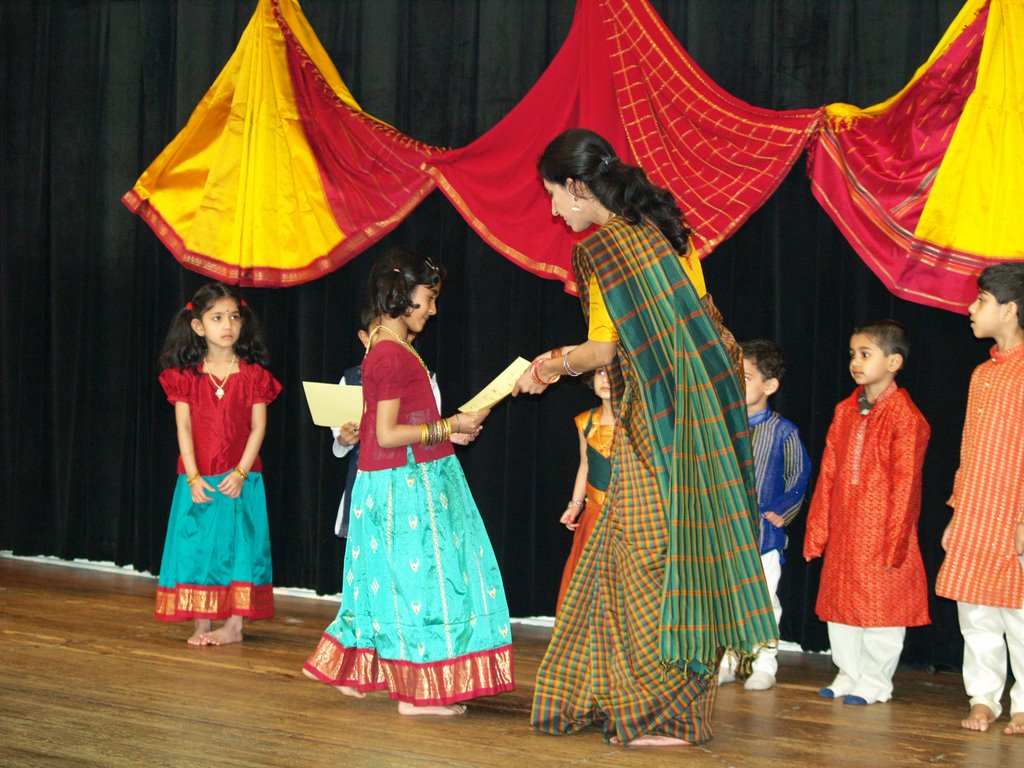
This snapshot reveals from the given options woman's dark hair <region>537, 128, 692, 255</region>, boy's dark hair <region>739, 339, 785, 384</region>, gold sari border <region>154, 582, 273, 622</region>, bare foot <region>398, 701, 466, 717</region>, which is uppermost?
woman's dark hair <region>537, 128, 692, 255</region>

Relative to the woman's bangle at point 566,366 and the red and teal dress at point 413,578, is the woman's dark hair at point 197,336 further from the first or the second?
the woman's bangle at point 566,366

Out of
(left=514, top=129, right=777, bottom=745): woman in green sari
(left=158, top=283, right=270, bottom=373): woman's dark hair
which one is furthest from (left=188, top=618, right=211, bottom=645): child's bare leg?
(left=514, top=129, right=777, bottom=745): woman in green sari

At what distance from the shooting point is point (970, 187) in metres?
3.81

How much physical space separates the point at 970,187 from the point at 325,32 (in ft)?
9.96

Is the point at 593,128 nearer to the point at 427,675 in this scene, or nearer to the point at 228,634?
the point at 427,675

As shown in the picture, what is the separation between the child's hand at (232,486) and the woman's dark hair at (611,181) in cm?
199

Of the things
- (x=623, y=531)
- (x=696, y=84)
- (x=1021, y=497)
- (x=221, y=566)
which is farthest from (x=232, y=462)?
(x=1021, y=497)

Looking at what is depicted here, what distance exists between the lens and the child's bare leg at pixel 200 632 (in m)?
4.21

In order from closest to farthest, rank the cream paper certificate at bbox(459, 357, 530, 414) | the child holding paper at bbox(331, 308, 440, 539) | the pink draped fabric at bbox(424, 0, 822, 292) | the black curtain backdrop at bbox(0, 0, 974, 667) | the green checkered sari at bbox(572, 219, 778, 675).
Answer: the green checkered sari at bbox(572, 219, 778, 675), the cream paper certificate at bbox(459, 357, 530, 414), the child holding paper at bbox(331, 308, 440, 539), the pink draped fabric at bbox(424, 0, 822, 292), the black curtain backdrop at bbox(0, 0, 974, 667)

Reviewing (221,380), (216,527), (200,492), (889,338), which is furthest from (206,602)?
(889,338)

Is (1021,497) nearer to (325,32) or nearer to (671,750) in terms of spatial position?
(671,750)

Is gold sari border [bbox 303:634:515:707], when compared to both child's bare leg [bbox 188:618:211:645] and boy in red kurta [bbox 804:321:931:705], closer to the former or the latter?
child's bare leg [bbox 188:618:211:645]

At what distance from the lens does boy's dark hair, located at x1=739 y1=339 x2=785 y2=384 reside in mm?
3932

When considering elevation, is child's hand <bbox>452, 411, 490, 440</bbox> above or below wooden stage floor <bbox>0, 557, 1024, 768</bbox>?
above
